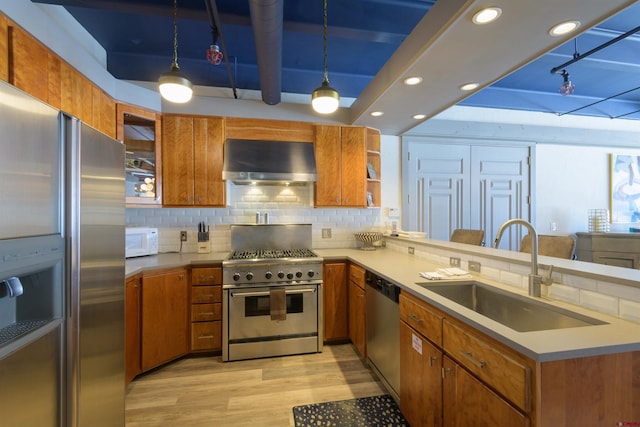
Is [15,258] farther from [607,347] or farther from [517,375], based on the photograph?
[607,347]

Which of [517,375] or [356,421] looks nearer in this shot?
[517,375]

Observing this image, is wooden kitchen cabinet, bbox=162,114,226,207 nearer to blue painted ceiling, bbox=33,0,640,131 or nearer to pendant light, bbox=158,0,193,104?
blue painted ceiling, bbox=33,0,640,131

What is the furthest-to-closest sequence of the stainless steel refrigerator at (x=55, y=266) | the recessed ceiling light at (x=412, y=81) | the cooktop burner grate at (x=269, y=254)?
the cooktop burner grate at (x=269, y=254) < the recessed ceiling light at (x=412, y=81) < the stainless steel refrigerator at (x=55, y=266)

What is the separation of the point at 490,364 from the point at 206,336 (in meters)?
2.45

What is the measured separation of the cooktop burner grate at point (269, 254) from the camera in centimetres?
282

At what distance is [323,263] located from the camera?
2875 millimetres

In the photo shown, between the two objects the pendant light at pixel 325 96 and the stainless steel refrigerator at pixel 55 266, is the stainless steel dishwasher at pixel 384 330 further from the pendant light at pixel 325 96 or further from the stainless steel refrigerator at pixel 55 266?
the stainless steel refrigerator at pixel 55 266

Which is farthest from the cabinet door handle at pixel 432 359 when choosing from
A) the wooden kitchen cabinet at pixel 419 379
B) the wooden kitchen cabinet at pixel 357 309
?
the wooden kitchen cabinet at pixel 357 309

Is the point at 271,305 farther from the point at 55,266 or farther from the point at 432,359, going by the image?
the point at 55,266

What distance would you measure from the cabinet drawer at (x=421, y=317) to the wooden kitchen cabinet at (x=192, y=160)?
2.18 metres

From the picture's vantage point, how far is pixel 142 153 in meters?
2.84

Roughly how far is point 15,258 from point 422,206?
3.90 meters

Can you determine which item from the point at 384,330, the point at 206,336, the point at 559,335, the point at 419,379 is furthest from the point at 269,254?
the point at 559,335

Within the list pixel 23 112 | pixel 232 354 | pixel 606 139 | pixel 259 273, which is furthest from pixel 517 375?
pixel 606 139
